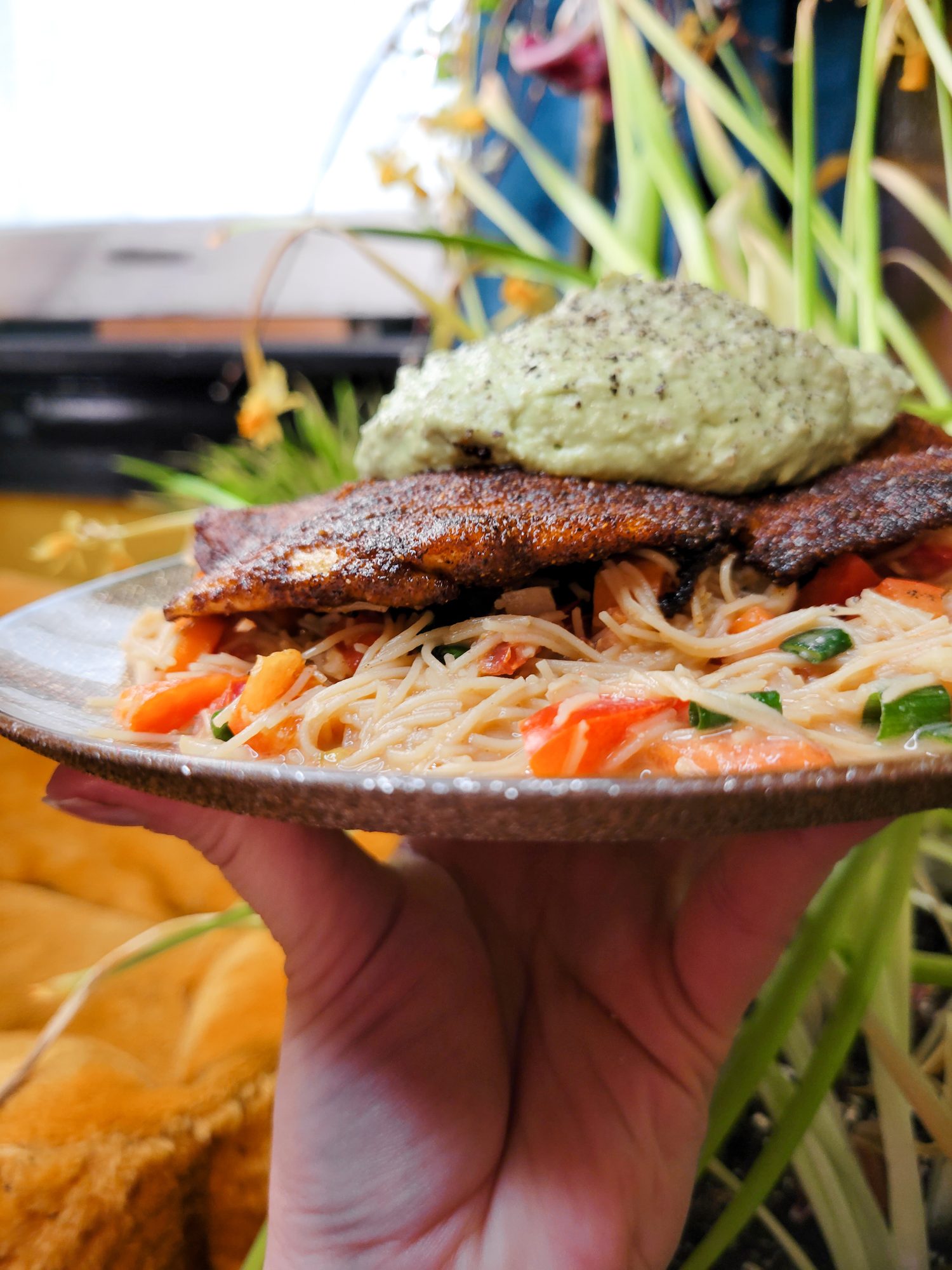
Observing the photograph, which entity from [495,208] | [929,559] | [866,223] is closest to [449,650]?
[929,559]

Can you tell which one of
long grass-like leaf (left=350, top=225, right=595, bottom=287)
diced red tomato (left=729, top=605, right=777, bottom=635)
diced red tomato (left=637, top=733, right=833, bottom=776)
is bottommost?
diced red tomato (left=729, top=605, right=777, bottom=635)

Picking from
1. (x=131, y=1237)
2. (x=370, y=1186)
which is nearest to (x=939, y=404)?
(x=370, y=1186)

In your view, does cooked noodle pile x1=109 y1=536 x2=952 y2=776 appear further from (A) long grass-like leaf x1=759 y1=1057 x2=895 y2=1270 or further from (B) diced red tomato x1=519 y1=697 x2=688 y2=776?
(A) long grass-like leaf x1=759 y1=1057 x2=895 y2=1270

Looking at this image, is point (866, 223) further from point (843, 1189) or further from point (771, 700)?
point (843, 1189)

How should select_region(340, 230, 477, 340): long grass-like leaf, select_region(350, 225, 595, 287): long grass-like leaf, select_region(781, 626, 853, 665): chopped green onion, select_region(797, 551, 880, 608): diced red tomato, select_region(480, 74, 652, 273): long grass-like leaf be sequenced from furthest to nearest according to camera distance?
select_region(340, 230, 477, 340): long grass-like leaf < select_region(480, 74, 652, 273): long grass-like leaf < select_region(350, 225, 595, 287): long grass-like leaf < select_region(797, 551, 880, 608): diced red tomato < select_region(781, 626, 853, 665): chopped green onion

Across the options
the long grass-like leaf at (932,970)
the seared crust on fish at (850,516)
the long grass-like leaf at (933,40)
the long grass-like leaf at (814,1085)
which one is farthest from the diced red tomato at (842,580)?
the long grass-like leaf at (933,40)

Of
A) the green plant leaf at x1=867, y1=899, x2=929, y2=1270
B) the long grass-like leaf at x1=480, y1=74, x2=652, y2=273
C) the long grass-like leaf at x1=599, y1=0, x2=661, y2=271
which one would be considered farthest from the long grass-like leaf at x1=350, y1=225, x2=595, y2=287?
the green plant leaf at x1=867, y1=899, x2=929, y2=1270

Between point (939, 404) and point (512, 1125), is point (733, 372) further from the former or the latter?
point (512, 1125)

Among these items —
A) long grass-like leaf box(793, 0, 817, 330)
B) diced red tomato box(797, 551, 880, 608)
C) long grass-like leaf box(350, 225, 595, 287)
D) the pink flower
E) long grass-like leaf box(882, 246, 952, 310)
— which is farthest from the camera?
the pink flower
